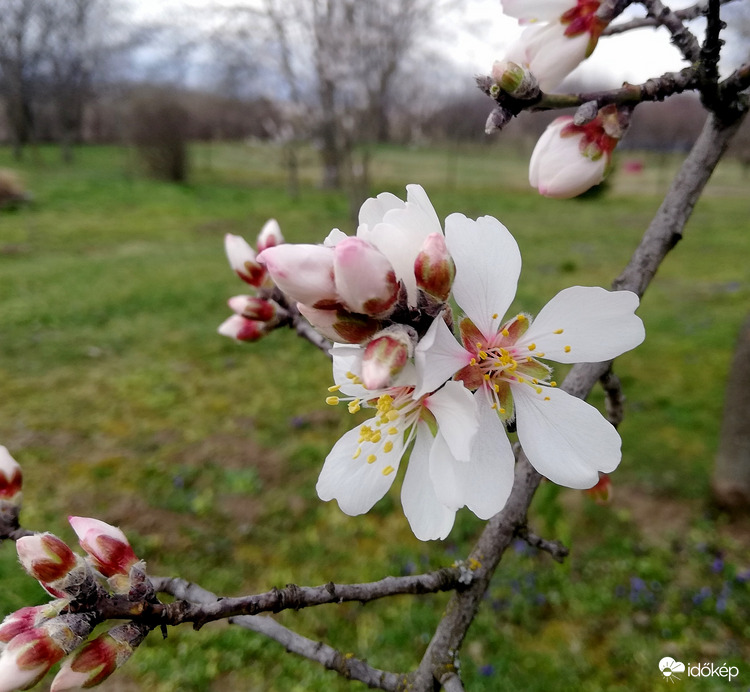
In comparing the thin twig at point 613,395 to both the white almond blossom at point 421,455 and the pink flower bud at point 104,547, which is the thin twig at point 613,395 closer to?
the white almond blossom at point 421,455

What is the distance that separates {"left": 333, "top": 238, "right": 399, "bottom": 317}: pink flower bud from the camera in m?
0.61

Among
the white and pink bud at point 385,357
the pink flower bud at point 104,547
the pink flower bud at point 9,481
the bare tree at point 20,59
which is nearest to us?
the white and pink bud at point 385,357

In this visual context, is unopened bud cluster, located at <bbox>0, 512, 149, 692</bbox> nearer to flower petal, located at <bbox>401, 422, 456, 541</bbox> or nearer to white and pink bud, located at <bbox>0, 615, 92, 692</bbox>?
white and pink bud, located at <bbox>0, 615, 92, 692</bbox>

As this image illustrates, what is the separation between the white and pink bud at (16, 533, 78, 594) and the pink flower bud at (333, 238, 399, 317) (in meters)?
0.52

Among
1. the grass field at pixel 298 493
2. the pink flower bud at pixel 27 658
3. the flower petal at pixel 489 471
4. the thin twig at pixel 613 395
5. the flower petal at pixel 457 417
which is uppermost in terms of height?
the flower petal at pixel 457 417

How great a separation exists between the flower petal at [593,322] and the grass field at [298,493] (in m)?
2.36

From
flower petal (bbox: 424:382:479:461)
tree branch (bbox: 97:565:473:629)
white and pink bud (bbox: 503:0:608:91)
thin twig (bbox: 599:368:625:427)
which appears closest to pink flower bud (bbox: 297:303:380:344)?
flower petal (bbox: 424:382:479:461)

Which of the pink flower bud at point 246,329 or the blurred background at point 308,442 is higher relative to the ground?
the pink flower bud at point 246,329

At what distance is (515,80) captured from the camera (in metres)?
0.78

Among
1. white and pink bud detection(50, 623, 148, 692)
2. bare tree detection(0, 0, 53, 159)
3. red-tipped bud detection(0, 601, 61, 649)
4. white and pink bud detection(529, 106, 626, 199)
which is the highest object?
bare tree detection(0, 0, 53, 159)

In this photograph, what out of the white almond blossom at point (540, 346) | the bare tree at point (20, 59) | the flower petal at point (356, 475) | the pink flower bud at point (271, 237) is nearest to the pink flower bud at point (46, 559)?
the flower petal at point (356, 475)

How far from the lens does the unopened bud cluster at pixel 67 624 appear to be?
74 centimetres

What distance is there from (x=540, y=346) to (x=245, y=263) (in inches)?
31.9

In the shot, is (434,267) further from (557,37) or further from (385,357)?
(557,37)
